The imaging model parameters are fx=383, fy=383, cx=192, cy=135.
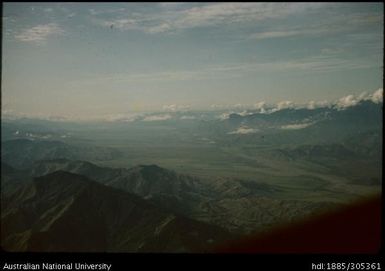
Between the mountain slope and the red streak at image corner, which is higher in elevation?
the red streak at image corner

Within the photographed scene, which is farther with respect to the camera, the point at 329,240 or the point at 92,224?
the point at 92,224

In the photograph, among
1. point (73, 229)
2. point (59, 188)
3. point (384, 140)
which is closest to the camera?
point (384, 140)

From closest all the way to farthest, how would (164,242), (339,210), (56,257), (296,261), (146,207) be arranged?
(56,257) < (296,261) < (164,242) < (146,207) < (339,210)

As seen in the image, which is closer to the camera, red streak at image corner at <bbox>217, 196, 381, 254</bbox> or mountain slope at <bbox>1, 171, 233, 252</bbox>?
red streak at image corner at <bbox>217, 196, 381, 254</bbox>

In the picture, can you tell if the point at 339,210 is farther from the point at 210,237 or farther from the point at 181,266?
the point at 181,266

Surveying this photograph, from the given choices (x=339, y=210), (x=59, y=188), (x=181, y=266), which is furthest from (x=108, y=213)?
(x=339, y=210)

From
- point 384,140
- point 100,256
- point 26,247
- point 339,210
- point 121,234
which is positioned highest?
point 384,140

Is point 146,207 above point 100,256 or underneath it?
underneath

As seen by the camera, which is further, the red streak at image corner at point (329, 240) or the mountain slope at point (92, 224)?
the mountain slope at point (92, 224)

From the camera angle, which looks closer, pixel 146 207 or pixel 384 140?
pixel 384 140

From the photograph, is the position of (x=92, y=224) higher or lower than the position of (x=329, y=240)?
lower

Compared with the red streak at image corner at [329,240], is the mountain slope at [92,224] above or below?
below
